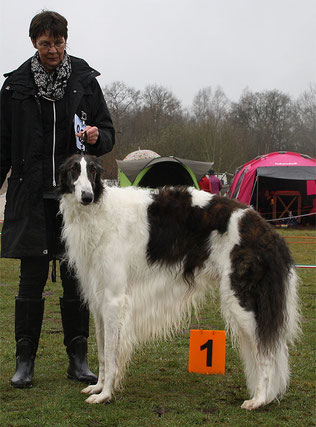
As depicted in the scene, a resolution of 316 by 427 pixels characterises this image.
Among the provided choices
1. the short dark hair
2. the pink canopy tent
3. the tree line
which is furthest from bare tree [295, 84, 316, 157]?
the short dark hair

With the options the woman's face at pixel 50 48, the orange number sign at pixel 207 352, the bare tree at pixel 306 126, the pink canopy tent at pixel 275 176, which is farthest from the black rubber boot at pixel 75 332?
the bare tree at pixel 306 126

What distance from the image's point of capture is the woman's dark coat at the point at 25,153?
12.4ft

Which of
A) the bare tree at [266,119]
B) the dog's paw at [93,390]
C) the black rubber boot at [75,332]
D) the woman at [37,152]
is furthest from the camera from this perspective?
the bare tree at [266,119]

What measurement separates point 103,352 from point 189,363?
768 millimetres

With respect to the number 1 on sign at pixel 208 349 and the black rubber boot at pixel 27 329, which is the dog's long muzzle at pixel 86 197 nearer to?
the black rubber boot at pixel 27 329

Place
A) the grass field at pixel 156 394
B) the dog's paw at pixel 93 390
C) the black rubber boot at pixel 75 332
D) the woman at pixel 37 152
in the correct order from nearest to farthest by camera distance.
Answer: the grass field at pixel 156 394 < the dog's paw at pixel 93 390 < the woman at pixel 37 152 < the black rubber boot at pixel 75 332

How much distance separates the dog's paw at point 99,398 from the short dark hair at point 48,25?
8.37ft

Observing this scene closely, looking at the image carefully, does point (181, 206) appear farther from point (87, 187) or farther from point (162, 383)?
point (162, 383)

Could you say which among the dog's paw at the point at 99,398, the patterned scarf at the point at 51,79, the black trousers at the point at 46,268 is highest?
the patterned scarf at the point at 51,79

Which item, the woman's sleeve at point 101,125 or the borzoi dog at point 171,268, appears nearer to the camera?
the borzoi dog at point 171,268

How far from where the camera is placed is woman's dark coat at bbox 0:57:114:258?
3787 mm

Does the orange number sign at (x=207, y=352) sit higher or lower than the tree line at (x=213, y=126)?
lower

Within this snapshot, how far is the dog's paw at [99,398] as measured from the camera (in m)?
3.43

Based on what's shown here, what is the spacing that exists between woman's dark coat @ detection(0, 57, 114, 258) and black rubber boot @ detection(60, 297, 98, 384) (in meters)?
0.53
